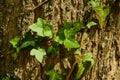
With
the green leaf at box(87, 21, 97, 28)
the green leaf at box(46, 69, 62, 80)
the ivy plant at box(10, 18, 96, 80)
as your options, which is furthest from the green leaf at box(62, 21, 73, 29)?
the green leaf at box(46, 69, 62, 80)

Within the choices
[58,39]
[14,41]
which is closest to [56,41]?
[58,39]

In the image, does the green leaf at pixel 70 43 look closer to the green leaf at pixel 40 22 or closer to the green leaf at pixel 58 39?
the green leaf at pixel 58 39

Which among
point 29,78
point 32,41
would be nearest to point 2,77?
point 29,78

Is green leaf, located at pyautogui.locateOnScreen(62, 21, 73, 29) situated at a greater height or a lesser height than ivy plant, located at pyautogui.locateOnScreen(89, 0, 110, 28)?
lesser

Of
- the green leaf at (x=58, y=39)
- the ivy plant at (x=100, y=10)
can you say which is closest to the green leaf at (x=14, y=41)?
the green leaf at (x=58, y=39)

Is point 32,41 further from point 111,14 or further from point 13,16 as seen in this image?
point 111,14

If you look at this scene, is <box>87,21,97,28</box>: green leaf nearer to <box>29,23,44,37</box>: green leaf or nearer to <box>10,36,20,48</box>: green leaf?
<box>29,23,44,37</box>: green leaf

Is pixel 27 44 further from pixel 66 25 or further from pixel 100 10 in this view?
pixel 100 10
